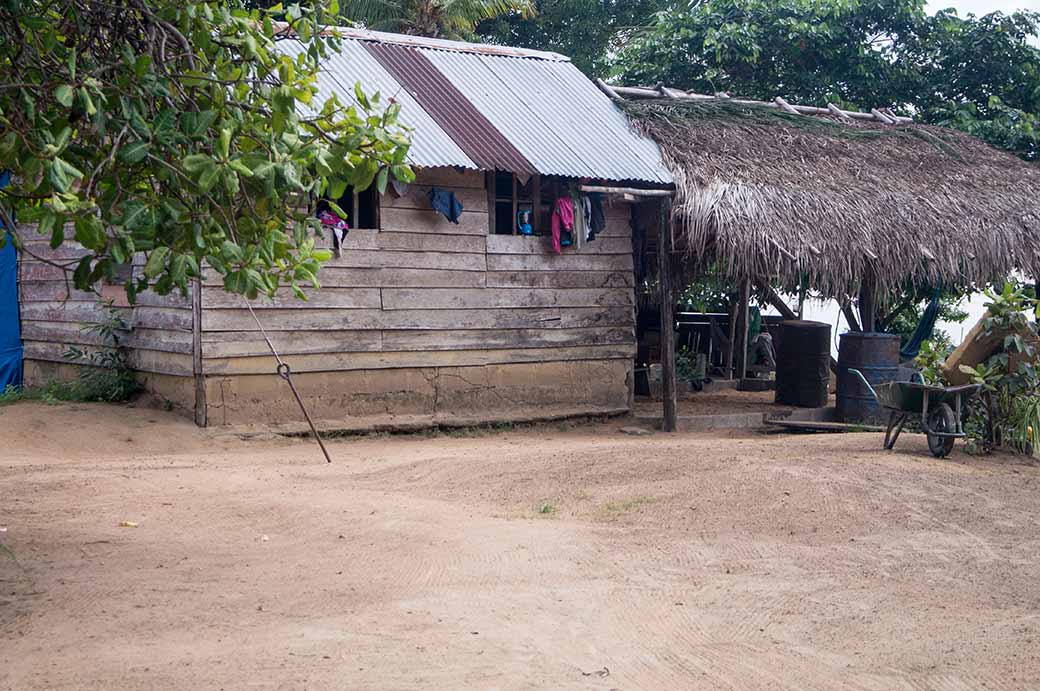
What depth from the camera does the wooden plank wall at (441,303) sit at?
10680 millimetres

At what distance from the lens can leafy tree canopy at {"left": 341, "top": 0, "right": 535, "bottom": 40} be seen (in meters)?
18.9

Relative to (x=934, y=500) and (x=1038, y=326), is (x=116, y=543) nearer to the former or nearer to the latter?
(x=934, y=500)

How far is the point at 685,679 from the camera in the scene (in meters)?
4.28

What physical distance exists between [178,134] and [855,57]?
16.8m

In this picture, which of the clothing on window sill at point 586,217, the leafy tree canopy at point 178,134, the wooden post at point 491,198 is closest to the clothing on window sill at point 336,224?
the wooden post at point 491,198

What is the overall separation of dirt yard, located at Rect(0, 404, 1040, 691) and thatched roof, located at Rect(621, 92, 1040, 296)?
325 cm

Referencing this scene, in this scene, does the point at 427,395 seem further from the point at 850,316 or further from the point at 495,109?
the point at 850,316

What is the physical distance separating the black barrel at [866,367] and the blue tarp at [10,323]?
980cm

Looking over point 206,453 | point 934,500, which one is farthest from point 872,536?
point 206,453

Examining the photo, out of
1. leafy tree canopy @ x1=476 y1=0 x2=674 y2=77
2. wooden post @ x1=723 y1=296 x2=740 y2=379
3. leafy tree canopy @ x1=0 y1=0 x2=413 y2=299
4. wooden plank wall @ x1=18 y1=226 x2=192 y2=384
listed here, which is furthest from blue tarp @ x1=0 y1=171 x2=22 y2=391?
leafy tree canopy @ x1=476 y1=0 x2=674 y2=77

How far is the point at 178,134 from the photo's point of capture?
4.66 meters

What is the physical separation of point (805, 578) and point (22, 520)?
15.0ft

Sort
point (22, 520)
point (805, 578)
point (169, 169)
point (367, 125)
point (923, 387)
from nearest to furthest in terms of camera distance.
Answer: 1. point (169, 169)
2. point (367, 125)
3. point (805, 578)
4. point (22, 520)
5. point (923, 387)

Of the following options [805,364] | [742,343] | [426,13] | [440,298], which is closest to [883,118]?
[742,343]
